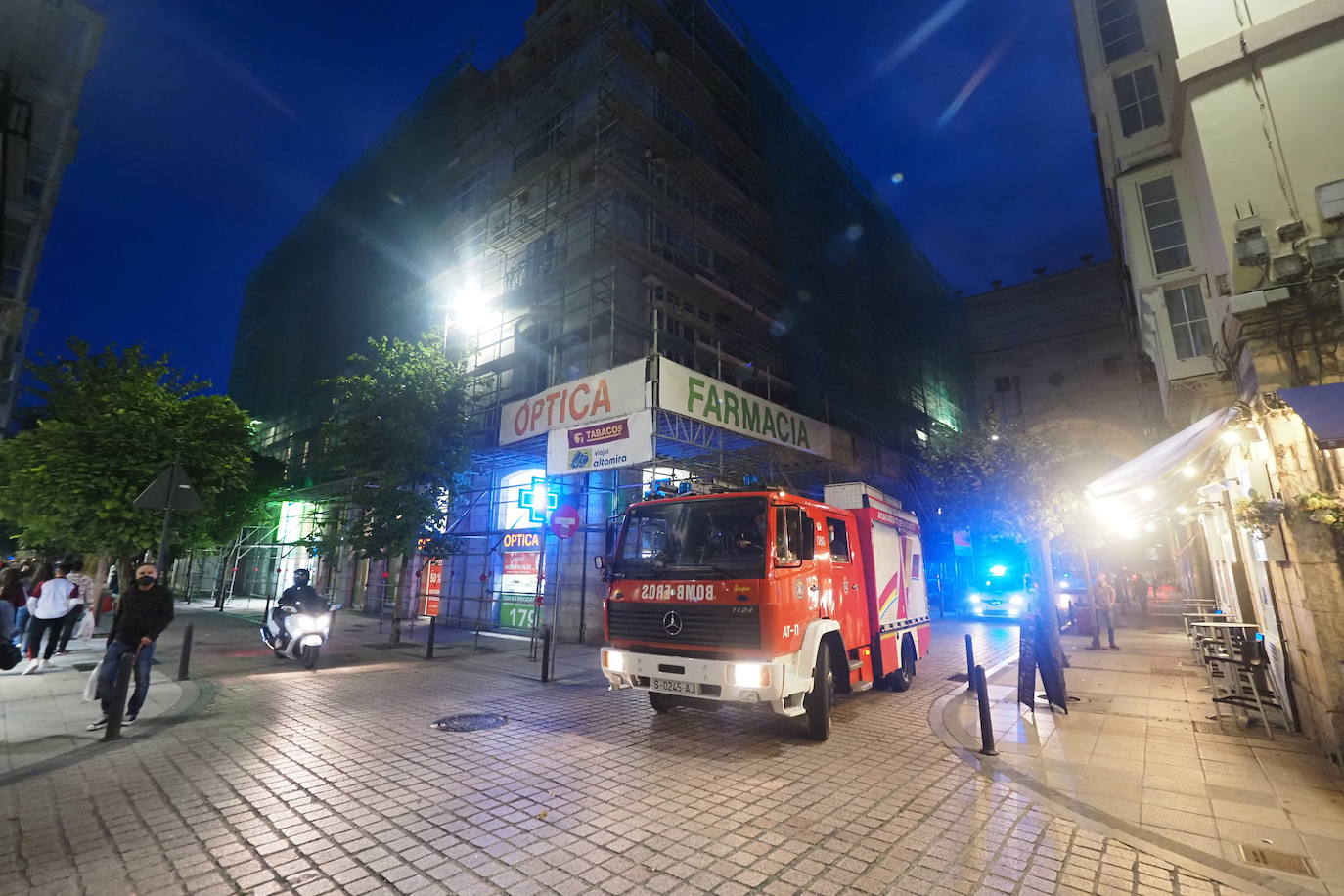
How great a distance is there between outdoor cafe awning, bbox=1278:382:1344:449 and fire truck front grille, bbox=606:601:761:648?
5.25 m

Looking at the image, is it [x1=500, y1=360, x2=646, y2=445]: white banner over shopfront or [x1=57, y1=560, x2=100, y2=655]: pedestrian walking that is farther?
[x1=500, y1=360, x2=646, y2=445]: white banner over shopfront

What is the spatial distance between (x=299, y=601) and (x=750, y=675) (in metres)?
9.65

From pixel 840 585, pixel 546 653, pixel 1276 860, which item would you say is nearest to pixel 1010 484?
pixel 840 585

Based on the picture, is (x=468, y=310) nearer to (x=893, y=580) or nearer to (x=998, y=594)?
(x=893, y=580)

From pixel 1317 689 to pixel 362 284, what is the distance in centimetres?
3396

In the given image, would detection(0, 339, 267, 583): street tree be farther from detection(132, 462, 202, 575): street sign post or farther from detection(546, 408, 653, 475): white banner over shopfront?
detection(546, 408, 653, 475): white banner over shopfront

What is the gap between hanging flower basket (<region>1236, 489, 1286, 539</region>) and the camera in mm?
5637

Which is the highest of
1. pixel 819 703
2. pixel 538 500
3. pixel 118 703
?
pixel 538 500

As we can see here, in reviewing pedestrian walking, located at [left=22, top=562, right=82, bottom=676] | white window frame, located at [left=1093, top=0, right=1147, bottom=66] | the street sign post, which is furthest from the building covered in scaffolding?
white window frame, located at [left=1093, top=0, right=1147, bottom=66]

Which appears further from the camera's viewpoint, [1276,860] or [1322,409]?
[1322,409]

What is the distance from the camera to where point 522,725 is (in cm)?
704

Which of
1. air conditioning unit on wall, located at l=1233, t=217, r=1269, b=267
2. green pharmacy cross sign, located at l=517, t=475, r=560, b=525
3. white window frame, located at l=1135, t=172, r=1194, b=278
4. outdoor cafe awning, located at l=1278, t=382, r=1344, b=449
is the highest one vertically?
white window frame, located at l=1135, t=172, r=1194, b=278

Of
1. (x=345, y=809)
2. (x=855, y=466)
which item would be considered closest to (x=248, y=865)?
(x=345, y=809)

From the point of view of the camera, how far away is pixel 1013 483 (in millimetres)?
13812
